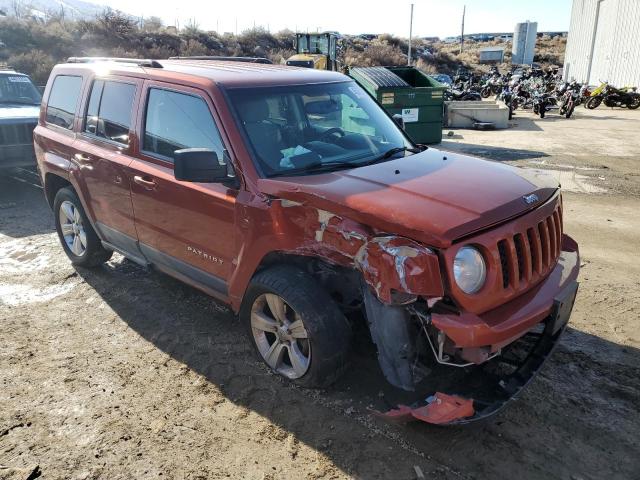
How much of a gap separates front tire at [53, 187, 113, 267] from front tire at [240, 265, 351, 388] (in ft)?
8.07

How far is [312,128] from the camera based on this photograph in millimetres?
3875

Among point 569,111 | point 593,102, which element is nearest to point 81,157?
point 569,111

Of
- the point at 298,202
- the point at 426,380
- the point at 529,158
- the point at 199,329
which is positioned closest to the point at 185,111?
the point at 298,202

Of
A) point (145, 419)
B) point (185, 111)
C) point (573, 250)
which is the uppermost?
point (185, 111)

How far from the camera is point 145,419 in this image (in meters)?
→ 3.28

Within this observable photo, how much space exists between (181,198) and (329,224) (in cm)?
137

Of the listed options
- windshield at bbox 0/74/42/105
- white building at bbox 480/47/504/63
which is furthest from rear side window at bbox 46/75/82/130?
white building at bbox 480/47/504/63

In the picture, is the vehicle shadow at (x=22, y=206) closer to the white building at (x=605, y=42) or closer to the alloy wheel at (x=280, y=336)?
the alloy wheel at (x=280, y=336)

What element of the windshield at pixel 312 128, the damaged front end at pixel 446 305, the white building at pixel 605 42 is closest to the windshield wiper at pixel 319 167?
the windshield at pixel 312 128

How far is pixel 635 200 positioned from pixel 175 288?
22.8 feet

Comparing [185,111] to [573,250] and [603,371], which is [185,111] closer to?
[573,250]

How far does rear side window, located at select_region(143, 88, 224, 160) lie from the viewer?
366 cm

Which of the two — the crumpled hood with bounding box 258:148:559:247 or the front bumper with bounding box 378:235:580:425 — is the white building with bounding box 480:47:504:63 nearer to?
the crumpled hood with bounding box 258:148:559:247

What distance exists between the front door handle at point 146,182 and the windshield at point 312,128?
97 cm
